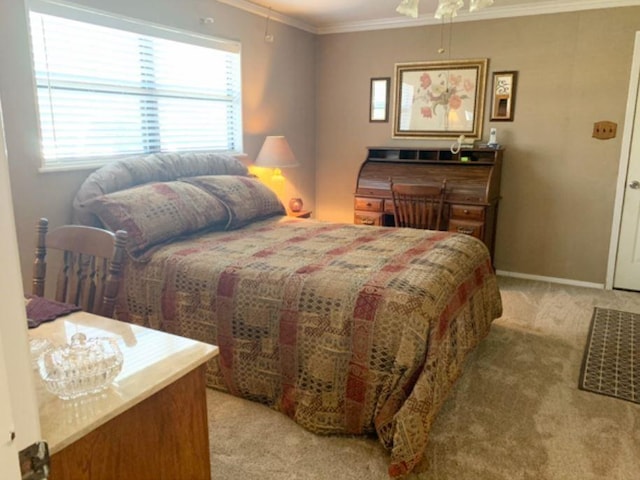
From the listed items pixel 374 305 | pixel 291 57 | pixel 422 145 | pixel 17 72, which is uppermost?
pixel 291 57

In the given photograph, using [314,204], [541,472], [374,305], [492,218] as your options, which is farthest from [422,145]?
[541,472]

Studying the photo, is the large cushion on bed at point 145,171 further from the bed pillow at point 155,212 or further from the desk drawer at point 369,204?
the desk drawer at point 369,204

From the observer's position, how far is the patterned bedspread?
197 cm

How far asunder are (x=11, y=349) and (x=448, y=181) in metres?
4.01

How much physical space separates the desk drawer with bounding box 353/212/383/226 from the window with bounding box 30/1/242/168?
4.35 feet

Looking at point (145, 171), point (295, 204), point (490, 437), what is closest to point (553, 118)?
point (295, 204)

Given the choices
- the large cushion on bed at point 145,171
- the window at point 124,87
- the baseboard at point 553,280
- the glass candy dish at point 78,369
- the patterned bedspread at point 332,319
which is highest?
the window at point 124,87

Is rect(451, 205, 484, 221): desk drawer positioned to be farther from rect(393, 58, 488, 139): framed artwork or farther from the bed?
the bed

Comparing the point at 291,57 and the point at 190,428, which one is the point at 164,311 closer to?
the point at 190,428

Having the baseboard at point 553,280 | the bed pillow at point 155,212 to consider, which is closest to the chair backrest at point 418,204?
the baseboard at point 553,280

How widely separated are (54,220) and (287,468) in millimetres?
1968

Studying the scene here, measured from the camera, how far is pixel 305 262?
2436mm

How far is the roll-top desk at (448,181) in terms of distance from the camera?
13.3ft

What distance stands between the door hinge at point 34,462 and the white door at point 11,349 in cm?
2
